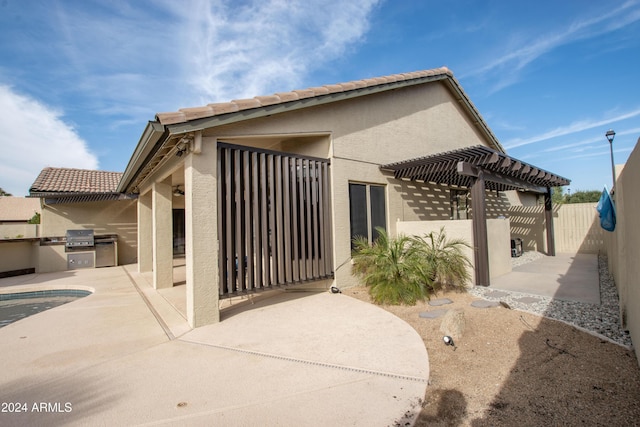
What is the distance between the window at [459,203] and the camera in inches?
501

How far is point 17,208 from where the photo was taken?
3020cm

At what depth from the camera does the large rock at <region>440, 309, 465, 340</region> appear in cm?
453

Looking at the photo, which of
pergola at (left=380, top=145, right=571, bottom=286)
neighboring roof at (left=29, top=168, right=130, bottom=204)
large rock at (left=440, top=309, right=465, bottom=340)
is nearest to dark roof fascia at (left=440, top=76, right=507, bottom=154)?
pergola at (left=380, top=145, right=571, bottom=286)

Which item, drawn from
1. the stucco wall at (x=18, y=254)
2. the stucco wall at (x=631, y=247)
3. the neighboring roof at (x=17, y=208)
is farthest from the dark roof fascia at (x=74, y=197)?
the neighboring roof at (x=17, y=208)

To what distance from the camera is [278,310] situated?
6203 mm

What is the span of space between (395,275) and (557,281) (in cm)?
500

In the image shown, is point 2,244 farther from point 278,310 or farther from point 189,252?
point 278,310

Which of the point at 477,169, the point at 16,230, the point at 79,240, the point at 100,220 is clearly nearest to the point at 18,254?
the point at 79,240

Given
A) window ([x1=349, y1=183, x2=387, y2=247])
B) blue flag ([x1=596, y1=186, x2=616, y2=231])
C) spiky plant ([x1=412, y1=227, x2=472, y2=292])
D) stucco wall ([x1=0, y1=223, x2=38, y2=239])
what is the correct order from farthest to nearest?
stucco wall ([x1=0, y1=223, x2=38, y2=239]) < window ([x1=349, y1=183, x2=387, y2=247]) < spiky plant ([x1=412, y1=227, x2=472, y2=292]) < blue flag ([x1=596, y1=186, x2=616, y2=231])

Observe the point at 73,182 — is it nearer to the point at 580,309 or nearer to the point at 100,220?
the point at 100,220

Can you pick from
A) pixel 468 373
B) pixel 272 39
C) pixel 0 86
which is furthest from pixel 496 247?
pixel 0 86

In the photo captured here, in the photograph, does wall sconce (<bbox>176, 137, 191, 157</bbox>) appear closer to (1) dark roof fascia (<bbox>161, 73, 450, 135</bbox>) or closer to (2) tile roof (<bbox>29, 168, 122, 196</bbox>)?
(1) dark roof fascia (<bbox>161, 73, 450, 135</bbox>)

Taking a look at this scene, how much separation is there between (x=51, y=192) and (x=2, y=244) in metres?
2.80

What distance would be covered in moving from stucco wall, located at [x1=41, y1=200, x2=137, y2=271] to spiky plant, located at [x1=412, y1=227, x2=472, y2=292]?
1491cm
